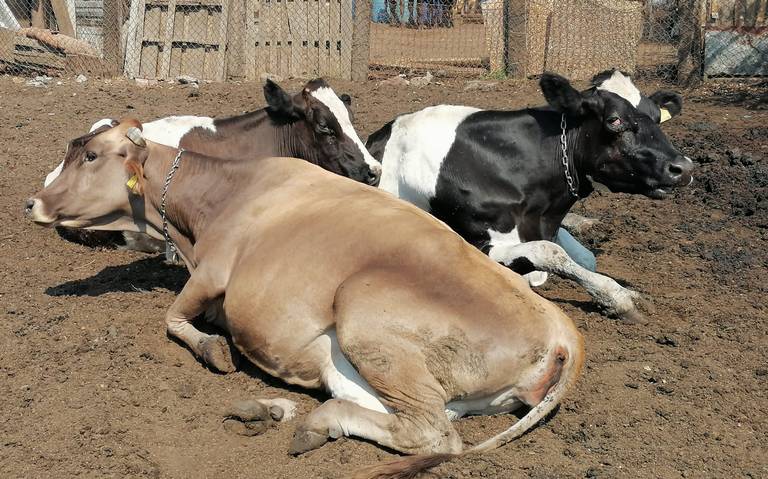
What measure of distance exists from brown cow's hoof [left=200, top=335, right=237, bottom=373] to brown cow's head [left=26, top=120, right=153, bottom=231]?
1.19 m

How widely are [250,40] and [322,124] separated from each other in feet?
25.7

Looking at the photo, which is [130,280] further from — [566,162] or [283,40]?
[283,40]

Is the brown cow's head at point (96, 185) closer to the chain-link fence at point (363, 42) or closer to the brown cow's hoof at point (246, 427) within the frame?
the brown cow's hoof at point (246, 427)

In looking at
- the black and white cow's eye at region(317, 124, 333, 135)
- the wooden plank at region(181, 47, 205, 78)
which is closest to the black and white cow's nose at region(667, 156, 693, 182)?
the black and white cow's eye at region(317, 124, 333, 135)

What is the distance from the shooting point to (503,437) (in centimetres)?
432

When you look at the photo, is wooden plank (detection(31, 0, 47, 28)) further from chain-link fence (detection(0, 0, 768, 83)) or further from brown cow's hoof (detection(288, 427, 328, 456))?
brown cow's hoof (detection(288, 427, 328, 456))

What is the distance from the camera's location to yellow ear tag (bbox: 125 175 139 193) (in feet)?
18.9

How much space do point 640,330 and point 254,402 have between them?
8.63 feet

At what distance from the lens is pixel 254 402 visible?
472 centimetres

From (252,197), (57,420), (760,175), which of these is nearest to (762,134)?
(760,175)

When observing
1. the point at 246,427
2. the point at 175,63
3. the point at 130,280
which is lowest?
the point at 246,427

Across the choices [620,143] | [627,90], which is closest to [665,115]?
[627,90]

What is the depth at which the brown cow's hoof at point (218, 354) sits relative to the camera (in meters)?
5.27

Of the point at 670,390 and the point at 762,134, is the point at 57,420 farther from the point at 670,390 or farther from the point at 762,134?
the point at 762,134
